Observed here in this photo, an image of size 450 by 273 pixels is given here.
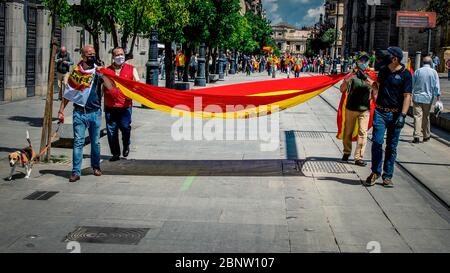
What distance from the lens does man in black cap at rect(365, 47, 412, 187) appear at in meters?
9.24

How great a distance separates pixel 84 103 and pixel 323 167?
4047mm

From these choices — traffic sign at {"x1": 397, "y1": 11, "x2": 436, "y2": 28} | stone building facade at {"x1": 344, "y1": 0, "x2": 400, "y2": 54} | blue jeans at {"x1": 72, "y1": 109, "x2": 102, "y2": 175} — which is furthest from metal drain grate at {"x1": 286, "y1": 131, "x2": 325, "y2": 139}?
stone building facade at {"x1": 344, "y1": 0, "x2": 400, "y2": 54}

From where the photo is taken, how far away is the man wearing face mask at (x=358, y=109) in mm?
11000

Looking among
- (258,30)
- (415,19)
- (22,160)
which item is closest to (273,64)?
(415,19)

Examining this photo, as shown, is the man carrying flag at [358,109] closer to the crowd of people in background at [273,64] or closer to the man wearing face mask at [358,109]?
the man wearing face mask at [358,109]

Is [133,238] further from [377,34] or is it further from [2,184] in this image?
[377,34]

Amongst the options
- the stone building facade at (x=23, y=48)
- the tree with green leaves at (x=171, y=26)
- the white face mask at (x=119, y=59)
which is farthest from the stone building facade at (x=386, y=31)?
the white face mask at (x=119, y=59)

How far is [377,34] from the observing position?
3383 inches

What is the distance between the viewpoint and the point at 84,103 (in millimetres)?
9375

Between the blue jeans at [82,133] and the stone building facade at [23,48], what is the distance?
11242 millimetres

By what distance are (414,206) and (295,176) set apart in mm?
2204

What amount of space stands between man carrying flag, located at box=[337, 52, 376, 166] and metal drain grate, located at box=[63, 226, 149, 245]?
5.32m

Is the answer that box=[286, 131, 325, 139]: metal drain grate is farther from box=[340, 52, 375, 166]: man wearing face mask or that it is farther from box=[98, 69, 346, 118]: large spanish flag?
box=[98, 69, 346, 118]: large spanish flag

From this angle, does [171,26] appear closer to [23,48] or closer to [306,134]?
[23,48]
